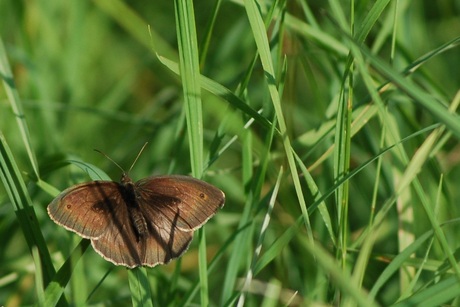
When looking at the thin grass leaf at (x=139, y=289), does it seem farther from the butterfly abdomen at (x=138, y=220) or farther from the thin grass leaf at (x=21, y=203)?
the butterfly abdomen at (x=138, y=220)

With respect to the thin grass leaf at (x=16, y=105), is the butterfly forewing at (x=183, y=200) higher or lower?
lower

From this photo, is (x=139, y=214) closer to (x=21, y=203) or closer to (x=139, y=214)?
(x=139, y=214)

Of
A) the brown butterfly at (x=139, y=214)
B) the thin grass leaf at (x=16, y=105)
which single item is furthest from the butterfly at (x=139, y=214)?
the thin grass leaf at (x=16, y=105)

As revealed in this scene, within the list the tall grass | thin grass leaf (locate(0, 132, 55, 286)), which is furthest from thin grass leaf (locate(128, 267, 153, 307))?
thin grass leaf (locate(0, 132, 55, 286))

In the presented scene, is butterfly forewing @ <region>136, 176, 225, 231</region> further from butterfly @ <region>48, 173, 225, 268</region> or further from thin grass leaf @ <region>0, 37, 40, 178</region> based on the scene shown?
thin grass leaf @ <region>0, 37, 40, 178</region>

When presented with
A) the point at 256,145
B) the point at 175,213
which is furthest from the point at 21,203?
the point at 256,145

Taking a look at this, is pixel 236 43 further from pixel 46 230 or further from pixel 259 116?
pixel 259 116

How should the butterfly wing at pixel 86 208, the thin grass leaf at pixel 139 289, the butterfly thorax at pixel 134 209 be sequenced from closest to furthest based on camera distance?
the thin grass leaf at pixel 139 289 → the butterfly wing at pixel 86 208 → the butterfly thorax at pixel 134 209
